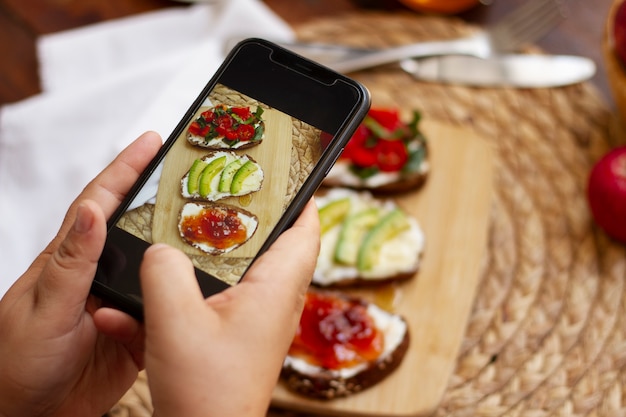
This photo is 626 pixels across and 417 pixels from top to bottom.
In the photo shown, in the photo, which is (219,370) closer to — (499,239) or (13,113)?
(499,239)

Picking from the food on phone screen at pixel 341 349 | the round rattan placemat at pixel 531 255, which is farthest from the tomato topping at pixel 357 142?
the food on phone screen at pixel 341 349

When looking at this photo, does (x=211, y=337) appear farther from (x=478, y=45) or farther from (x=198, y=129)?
(x=478, y=45)

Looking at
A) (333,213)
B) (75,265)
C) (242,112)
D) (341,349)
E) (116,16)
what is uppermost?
(242,112)

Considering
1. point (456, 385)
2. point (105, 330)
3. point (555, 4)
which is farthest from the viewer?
point (555, 4)

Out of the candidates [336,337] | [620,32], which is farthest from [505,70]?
[336,337]

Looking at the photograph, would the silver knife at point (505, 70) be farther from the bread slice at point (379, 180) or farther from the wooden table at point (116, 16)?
the bread slice at point (379, 180)

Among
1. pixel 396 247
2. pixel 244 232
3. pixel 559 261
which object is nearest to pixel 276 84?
pixel 244 232

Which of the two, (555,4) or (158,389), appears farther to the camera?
(555,4)

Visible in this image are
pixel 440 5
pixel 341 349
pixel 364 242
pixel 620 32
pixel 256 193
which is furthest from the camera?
pixel 440 5
